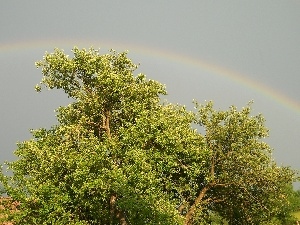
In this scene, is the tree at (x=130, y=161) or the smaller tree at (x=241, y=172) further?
the smaller tree at (x=241, y=172)

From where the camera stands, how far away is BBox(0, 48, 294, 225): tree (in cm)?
2595

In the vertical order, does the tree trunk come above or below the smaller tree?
below

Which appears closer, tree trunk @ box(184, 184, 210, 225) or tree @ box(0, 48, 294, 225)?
tree @ box(0, 48, 294, 225)

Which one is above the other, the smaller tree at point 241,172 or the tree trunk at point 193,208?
the smaller tree at point 241,172

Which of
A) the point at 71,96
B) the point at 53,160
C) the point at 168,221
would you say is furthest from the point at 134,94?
the point at 168,221

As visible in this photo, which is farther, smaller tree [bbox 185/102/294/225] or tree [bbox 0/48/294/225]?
smaller tree [bbox 185/102/294/225]

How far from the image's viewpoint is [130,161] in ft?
91.2

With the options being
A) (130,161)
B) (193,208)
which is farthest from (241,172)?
(130,161)

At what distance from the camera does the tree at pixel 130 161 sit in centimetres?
2595

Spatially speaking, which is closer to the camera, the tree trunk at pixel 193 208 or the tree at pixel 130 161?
the tree at pixel 130 161

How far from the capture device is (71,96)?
3425 cm

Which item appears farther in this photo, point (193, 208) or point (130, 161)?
point (193, 208)

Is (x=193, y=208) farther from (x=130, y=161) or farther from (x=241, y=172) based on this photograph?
(x=130, y=161)

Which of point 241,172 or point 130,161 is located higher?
point 241,172
